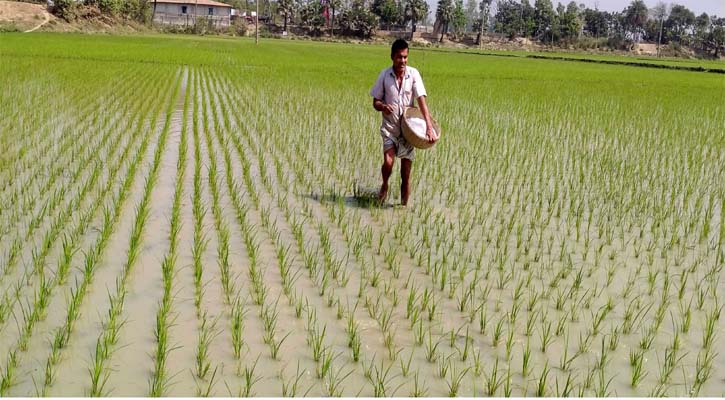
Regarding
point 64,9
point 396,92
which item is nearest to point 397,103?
point 396,92

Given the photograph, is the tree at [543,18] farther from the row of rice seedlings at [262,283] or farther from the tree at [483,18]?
the row of rice seedlings at [262,283]

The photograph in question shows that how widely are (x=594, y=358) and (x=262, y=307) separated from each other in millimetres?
1394

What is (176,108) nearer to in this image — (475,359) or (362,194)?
(362,194)

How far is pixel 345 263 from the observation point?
375 cm

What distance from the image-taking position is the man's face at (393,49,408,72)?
173 inches

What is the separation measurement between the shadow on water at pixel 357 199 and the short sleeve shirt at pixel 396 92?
57cm

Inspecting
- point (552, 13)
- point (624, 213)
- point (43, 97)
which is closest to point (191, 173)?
point (624, 213)

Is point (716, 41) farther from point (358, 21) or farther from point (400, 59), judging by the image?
point (400, 59)

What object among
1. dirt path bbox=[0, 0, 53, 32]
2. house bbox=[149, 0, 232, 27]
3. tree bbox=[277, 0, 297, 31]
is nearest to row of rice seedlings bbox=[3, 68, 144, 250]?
dirt path bbox=[0, 0, 53, 32]

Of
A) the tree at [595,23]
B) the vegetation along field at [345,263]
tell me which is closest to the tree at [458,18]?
the tree at [595,23]

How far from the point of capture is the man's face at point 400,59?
14.4 ft

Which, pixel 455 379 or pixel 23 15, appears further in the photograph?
pixel 23 15

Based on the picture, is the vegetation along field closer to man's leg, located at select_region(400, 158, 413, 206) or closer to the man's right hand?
man's leg, located at select_region(400, 158, 413, 206)

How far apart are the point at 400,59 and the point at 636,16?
293 feet
